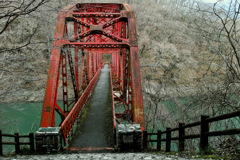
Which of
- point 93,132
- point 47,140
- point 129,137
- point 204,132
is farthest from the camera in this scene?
point 93,132

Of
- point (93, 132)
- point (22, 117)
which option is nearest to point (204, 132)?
point (93, 132)

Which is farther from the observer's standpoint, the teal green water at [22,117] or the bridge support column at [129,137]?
the teal green water at [22,117]

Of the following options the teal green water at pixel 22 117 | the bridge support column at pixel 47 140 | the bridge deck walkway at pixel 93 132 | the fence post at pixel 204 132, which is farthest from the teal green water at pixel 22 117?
the fence post at pixel 204 132

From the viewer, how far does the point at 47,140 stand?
4004 mm

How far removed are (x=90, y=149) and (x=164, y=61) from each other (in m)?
27.0

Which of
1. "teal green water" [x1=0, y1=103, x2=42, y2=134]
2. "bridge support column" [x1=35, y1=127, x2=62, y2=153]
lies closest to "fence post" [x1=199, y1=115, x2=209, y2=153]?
"bridge support column" [x1=35, y1=127, x2=62, y2=153]

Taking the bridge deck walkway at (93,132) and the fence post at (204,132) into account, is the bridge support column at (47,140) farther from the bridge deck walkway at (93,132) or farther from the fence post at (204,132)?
the fence post at (204,132)

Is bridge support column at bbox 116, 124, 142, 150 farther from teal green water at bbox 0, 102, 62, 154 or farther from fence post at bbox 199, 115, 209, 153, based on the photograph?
teal green water at bbox 0, 102, 62, 154

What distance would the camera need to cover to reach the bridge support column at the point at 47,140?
398cm

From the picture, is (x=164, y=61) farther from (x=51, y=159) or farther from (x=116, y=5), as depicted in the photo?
(x=51, y=159)

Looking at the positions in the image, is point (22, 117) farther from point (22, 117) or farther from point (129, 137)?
point (129, 137)

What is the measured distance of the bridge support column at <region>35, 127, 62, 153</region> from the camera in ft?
13.1

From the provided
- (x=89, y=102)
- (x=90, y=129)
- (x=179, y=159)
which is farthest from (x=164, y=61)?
(x=179, y=159)

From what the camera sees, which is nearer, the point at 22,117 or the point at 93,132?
the point at 93,132
